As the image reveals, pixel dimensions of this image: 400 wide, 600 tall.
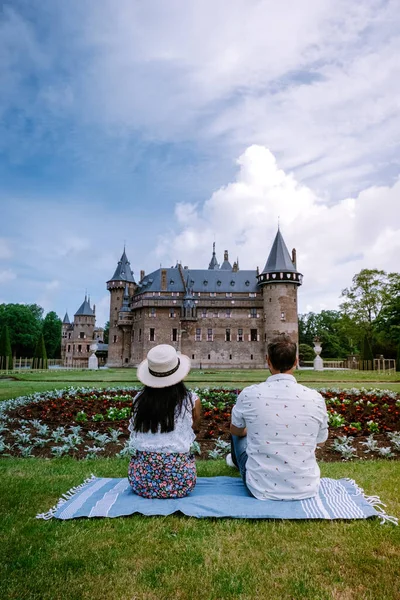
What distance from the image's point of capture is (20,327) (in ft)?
235

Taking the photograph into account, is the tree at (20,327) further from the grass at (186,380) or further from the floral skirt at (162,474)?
the floral skirt at (162,474)

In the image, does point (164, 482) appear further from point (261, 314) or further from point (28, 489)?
point (261, 314)

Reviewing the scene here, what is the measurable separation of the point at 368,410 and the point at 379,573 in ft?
23.6

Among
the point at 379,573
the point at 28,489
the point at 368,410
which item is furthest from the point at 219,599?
the point at 368,410

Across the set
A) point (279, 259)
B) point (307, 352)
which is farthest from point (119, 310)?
point (307, 352)

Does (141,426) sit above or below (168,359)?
below

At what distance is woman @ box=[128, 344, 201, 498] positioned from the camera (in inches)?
167

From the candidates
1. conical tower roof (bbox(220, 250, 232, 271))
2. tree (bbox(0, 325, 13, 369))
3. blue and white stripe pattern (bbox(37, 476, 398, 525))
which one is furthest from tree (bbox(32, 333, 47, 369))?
blue and white stripe pattern (bbox(37, 476, 398, 525))

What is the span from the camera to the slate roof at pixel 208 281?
184ft

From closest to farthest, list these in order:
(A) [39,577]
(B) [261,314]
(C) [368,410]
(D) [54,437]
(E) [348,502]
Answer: (A) [39,577] → (E) [348,502] → (D) [54,437] → (C) [368,410] → (B) [261,314]

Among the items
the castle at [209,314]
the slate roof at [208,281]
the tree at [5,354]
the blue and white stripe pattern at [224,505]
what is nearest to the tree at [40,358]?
the tree at [5,354]

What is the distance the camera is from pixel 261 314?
5478cm

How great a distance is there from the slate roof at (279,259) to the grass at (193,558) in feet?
155

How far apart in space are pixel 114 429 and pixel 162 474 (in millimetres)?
4037
